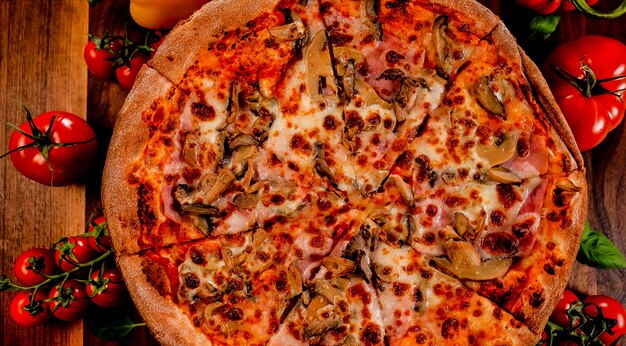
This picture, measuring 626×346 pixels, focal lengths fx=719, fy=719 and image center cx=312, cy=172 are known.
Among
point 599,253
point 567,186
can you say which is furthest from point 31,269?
point 599,253

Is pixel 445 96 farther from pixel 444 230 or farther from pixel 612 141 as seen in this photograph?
pixel 612 141

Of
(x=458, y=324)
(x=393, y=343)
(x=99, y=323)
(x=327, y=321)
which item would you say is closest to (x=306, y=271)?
(x=327, y=321)

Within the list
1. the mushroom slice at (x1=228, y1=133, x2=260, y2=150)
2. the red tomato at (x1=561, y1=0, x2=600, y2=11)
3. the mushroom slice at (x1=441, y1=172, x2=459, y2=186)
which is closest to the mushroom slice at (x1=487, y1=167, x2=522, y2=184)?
the mushroom slice at (x1=441, y1=172, x2=459, y2=186)

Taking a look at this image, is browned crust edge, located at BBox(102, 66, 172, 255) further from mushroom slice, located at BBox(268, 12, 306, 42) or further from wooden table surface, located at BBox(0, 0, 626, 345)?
wooden table surface, located at BBox(0, 0, 626, 345)

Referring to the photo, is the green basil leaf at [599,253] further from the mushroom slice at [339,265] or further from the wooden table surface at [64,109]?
the mushroom slice at [339,265]

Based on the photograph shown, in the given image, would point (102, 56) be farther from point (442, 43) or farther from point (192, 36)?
point (442, 43)

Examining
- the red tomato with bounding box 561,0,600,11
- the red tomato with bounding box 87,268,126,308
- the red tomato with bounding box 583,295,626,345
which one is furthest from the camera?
the red tomato with bounding box 561,0,600,11

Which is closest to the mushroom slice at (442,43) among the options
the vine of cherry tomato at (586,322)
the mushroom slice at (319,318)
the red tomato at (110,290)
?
the mushroom slice at (319,318)
